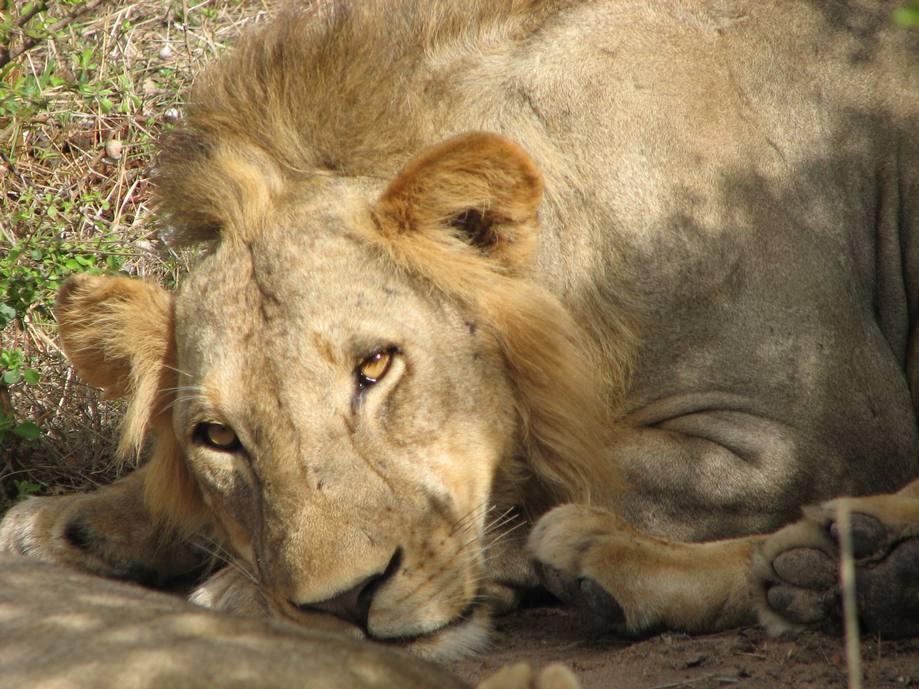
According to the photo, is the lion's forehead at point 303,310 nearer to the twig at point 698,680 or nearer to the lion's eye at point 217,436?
the lion's eye at point 217,436

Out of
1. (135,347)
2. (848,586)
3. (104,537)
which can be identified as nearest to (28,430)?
(104,537)

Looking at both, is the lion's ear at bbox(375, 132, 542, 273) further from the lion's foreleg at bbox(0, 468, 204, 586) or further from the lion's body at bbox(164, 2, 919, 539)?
the lion's foreleg at bbox(0, 468, 204, 586)

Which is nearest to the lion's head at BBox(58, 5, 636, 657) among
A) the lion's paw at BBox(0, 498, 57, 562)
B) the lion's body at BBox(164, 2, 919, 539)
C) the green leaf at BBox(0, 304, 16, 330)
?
the lion's body at BBox(164, 2, 919, 539)

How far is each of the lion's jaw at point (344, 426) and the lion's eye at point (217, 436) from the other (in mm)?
13

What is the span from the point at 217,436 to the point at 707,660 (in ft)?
4.95

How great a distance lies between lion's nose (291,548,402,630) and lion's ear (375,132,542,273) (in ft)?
3.50

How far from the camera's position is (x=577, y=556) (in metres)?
3.79

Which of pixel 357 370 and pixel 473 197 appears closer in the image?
pixel 357 370

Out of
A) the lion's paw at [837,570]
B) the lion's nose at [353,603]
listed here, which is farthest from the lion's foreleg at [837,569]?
the lion's nose at [353,603]

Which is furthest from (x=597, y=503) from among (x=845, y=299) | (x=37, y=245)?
(x=37, y=245)

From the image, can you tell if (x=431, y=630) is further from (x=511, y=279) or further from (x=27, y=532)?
(x=27, y=532)

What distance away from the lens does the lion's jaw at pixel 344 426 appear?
139 inches

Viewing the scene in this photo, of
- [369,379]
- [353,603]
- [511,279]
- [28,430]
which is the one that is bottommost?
[353,603]

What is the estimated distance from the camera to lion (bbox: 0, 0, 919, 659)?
3.69 metres
